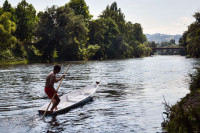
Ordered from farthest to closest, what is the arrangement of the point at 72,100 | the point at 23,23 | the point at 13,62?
the point at 23,23 → the point at 13,62 → the point at 72,100

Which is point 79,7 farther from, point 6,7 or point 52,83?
point 52,83

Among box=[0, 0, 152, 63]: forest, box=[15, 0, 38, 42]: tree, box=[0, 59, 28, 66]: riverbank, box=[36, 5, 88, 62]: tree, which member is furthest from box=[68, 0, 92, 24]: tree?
box=[0, 59, 28, 66]: riverbank

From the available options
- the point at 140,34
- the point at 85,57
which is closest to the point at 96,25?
the point at 85,57

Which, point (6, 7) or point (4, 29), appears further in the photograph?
point (6, 7)

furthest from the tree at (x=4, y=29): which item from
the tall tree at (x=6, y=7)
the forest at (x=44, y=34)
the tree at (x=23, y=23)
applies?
the tall tree at (x=6, y=7)

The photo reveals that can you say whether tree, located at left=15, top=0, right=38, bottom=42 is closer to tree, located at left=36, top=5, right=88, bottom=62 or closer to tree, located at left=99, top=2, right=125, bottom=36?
tree, located at left=36, top=5, right=88, bottom=62

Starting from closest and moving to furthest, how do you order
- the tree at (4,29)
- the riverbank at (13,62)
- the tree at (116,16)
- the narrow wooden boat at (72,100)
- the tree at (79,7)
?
the narrow wooden boat at (72,100)
the tree at (4,29)
the riverbank at (13,62)
the tree at (79,7)
the tree at (116,16)

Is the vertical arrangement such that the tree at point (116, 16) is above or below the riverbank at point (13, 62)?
above

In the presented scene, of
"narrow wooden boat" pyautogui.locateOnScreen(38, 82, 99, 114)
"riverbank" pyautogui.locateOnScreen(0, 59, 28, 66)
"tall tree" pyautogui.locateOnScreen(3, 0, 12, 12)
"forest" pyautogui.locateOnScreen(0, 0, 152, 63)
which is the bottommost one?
"narrow wooden boat" pyautogui.locateOnScreen(38, 82, 99, 114)

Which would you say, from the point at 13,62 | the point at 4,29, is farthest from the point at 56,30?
the point at 13,62

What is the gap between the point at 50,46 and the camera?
67688mm

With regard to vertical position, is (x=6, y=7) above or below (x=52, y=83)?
above

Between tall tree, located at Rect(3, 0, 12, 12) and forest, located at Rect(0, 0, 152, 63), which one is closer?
forest, located at Rect(0, 0, 152, 63)

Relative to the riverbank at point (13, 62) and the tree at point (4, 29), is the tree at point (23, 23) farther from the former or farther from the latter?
the tree at point (4, 29)
